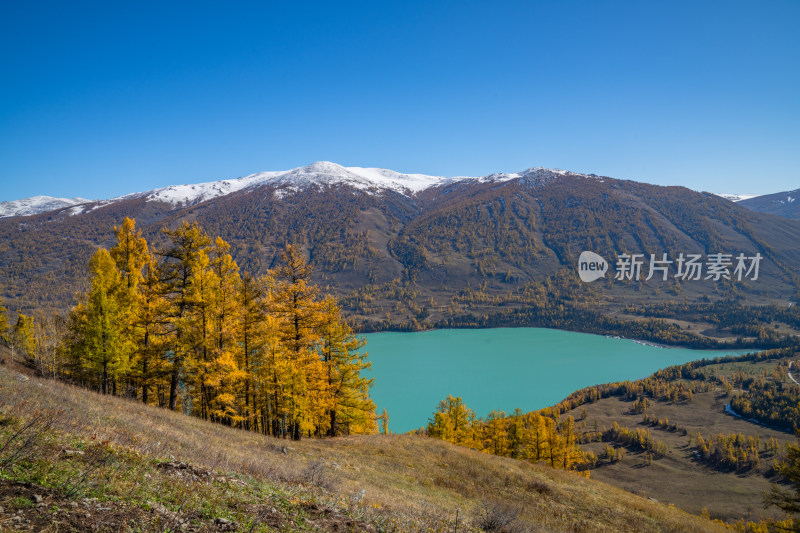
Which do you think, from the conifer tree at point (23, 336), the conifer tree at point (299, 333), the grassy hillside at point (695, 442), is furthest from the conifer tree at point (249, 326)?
the grassy hillside at point (695, 442)

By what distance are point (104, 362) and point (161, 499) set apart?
2061 cm

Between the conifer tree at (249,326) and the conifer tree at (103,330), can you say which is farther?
the conifer tree at (249,326)

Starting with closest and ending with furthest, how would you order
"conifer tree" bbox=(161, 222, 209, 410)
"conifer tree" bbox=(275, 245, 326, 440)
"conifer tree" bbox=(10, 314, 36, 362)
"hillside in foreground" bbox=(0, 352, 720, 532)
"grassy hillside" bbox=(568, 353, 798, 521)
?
"hillside in foreground" bbox=(0, 352, 720, 532), "conifer tree" bbox=(161, 222, 209, 410), "conifer tree" bbox=(275, 245, 326, 440), "conifer tree" bbox=(10, 314, 36, 362), "grassy hillside" bbox=(568, 353, 798, 521)

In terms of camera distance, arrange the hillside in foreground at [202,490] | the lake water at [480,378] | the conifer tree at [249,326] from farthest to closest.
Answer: the lake water at [480,378]
the conifer tree at [249,326]
the hillside in foreground at [202,490]

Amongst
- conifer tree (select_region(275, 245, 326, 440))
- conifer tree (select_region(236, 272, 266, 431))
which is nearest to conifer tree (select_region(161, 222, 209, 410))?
conifer tree (select_region(236, 272, 266, 431))

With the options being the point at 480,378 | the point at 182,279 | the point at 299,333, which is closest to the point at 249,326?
the point at 299,333

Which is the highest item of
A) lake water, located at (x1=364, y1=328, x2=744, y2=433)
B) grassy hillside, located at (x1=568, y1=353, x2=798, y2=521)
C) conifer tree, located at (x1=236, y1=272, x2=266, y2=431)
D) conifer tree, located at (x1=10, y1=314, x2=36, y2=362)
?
conifer tree, located at (x1=236, y1=272, x2=266, y2=431)

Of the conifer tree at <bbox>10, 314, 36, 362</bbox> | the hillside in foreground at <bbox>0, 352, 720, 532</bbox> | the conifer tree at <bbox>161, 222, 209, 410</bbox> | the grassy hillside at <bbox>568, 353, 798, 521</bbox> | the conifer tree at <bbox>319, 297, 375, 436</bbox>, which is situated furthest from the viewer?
the grassy hillside at <bbox>568, 353, 798, 521</bbox>

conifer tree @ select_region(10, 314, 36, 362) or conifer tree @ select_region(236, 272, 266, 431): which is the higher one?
conifer tree @ select_region(236, 272, 266, 431)

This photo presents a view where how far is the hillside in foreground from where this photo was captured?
17.4ft

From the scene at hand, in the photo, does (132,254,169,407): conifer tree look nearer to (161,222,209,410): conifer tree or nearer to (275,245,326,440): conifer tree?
(161,222,209,410): conifer tree

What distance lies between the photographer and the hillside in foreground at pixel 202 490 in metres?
5.30

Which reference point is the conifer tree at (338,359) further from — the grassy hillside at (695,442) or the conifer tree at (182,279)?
the grassy hillside at (695,442)

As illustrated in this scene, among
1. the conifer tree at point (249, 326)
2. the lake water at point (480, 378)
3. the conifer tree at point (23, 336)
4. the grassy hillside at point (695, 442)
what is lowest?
the grassy hillside at point (695, 442)
